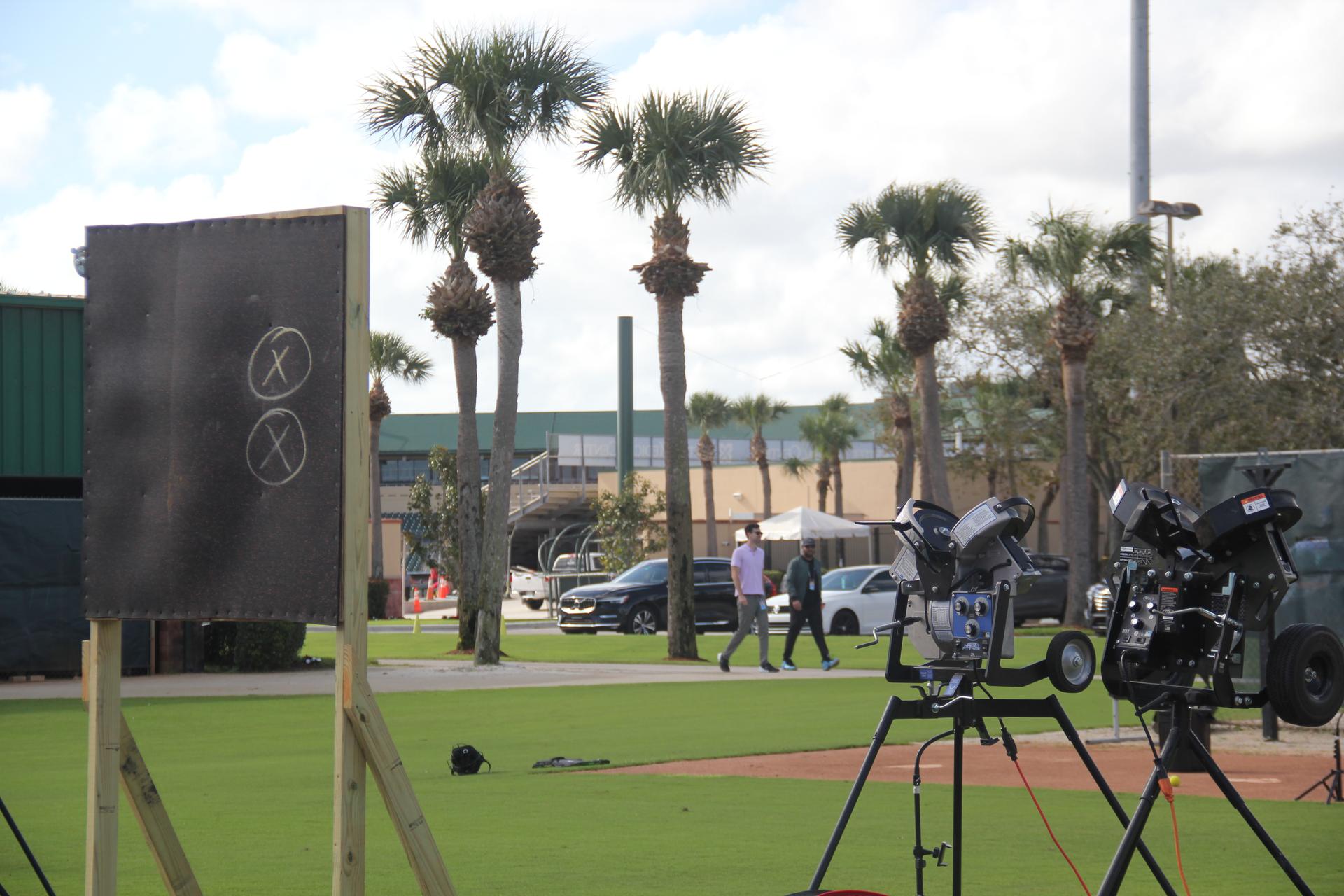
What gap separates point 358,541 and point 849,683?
15538 millimetres

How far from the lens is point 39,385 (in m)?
22.3

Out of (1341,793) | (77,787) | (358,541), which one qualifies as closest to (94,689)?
(358,541)

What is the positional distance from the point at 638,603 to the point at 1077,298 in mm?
11911

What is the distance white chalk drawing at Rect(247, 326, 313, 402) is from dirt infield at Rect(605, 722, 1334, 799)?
6.74 m

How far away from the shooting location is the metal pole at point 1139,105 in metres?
38.5

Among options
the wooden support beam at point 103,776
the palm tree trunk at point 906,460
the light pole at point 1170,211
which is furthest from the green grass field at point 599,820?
the palm tree trunk at point 906,460

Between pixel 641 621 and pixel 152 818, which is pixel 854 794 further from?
pixel 641 621

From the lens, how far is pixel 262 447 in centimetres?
522

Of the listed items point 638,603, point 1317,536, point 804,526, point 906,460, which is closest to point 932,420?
point 638,603

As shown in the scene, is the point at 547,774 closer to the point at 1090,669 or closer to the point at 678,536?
the point at 1090,669

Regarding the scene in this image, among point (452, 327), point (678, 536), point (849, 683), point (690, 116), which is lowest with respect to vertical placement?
point (849, 683)

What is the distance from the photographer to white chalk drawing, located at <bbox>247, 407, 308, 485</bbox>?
5145mm

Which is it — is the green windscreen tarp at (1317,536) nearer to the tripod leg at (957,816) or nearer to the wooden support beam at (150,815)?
the tripod leg at (957,816)

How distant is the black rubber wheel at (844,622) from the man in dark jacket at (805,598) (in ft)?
31.3
